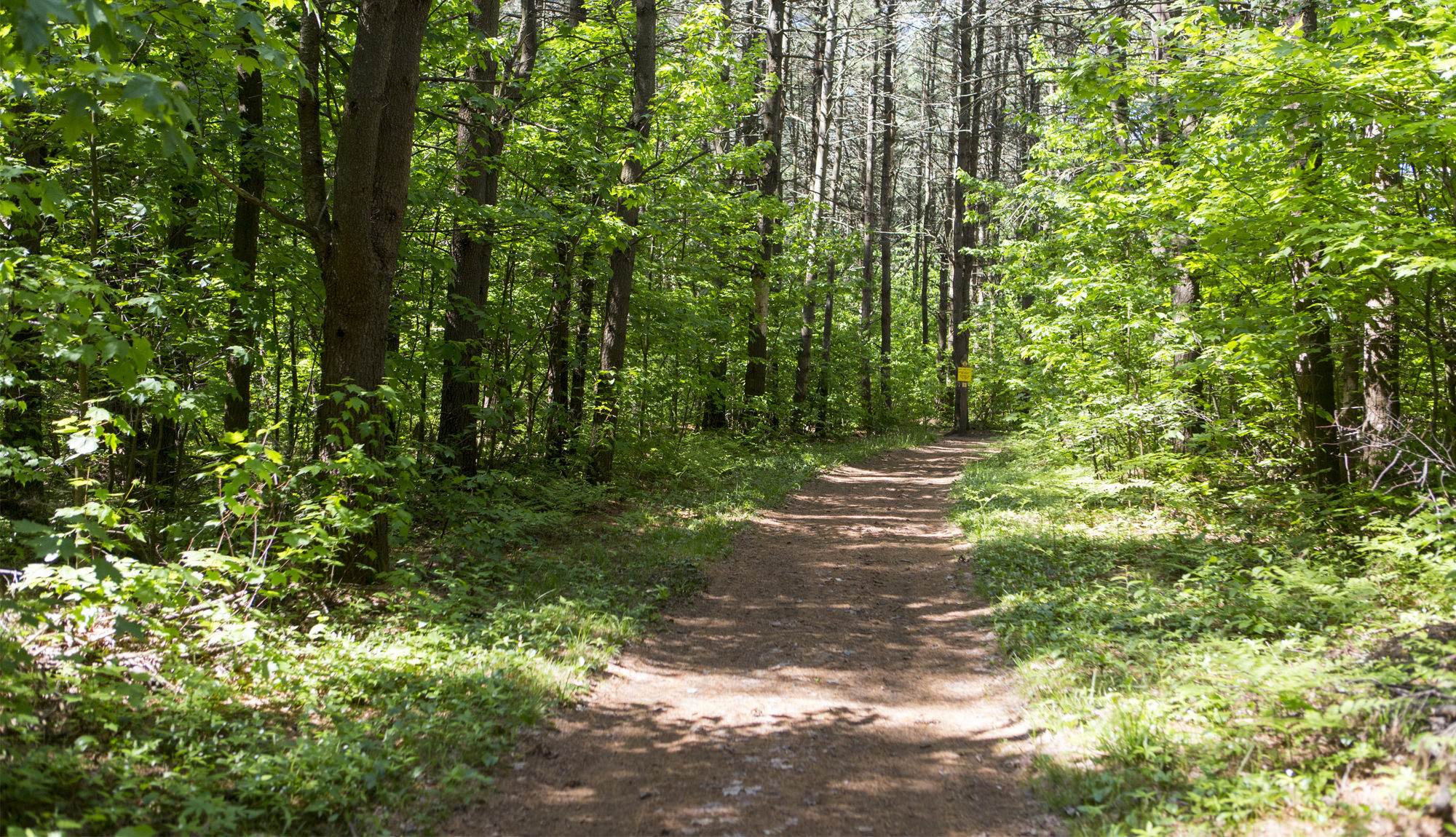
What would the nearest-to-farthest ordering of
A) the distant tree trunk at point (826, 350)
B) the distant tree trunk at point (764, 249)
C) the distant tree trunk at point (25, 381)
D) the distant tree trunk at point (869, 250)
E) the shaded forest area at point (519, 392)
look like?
1. the shaded forest area at point (519, 392)
2. the distant tree trunk at point (25, 381)
3. the distant tree trunk at point (764, 249)
4. the distant tree trunk at point (826, 350)
5. the distant tree trunk at point (869, 250)

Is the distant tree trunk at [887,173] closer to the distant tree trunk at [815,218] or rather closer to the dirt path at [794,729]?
the distant tree trunk at [815,218]

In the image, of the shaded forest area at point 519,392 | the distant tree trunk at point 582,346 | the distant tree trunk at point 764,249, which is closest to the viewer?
the shaded forest area at point 519,392

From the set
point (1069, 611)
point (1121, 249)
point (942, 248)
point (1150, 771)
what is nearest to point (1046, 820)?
point (1150, 771)

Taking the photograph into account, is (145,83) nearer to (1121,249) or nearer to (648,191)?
(648,191)

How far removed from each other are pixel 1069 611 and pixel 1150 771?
2706 mm

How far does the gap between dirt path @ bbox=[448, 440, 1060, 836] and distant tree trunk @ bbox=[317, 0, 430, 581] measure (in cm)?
263

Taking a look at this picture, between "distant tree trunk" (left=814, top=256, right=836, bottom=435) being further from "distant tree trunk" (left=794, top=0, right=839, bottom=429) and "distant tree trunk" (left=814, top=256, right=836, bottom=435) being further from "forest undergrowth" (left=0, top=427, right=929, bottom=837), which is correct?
"forest undergrowth" (left=0, top=427, right=929, bottom=837)

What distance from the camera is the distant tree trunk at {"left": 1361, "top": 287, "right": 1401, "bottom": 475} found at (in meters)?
6.89

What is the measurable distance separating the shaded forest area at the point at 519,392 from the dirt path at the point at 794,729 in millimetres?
363

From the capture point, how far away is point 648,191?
10.3m

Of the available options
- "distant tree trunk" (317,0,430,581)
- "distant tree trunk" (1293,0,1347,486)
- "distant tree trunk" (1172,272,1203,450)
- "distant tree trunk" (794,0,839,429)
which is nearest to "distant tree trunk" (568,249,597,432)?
"distant tree trunk" (317,0,430,581)

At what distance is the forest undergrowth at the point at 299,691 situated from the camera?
323 centimetres

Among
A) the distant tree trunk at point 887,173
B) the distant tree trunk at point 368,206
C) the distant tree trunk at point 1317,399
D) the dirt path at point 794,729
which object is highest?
the distant tree trunk at point 887,173

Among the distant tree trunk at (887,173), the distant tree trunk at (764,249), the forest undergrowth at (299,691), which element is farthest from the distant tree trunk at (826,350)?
the forest undergrowth at (299,691)
